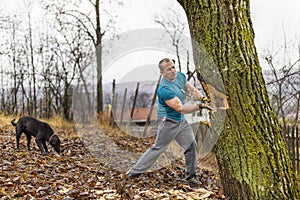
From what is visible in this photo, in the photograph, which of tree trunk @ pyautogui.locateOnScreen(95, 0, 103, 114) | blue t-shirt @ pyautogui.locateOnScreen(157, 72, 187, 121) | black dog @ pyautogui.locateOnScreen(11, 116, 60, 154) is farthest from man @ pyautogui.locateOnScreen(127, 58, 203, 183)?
tree trunk @ pyautogui.locateOnScreen(95, 0, 103, 114)

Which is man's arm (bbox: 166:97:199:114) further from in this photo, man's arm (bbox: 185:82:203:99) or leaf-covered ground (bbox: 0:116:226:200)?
leaf-covered ground (bbox: 0:116:226:200)

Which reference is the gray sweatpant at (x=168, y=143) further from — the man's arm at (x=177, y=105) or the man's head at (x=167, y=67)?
the man's head at (x=167, y=67)

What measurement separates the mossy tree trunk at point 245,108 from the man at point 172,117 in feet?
3.07

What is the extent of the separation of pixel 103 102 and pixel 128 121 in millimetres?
2433

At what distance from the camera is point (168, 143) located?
15.4ft

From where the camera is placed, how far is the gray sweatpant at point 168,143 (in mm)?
4559

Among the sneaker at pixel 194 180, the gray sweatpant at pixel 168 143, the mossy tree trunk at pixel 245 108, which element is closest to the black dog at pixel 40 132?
the gray sweatpant at pixel 168 143

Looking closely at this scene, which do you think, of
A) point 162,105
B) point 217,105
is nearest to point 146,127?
point 162,105

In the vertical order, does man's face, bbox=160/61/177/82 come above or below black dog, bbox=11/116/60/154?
above

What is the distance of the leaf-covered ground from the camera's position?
394 cm

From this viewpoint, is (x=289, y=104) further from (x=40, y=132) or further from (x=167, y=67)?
(x=40, y=132)

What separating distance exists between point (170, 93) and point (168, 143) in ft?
2.69

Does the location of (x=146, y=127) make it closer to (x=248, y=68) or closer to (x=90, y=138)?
(x=90, y=138)

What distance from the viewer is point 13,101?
16.0 meters
